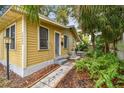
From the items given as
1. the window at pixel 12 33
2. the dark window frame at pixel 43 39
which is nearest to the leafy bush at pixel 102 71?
the dark window frame at pixel 43 39

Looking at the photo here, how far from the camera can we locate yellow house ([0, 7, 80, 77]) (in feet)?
14.6

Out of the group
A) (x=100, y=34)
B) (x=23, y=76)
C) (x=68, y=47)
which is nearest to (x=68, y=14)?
(x=100, y=34)

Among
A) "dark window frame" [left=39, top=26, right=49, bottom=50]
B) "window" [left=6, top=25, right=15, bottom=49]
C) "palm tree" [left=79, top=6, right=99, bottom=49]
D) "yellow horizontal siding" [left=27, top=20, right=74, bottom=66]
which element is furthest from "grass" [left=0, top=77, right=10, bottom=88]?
"palm tree" [left=79, top=6, right=99, bottom=49]

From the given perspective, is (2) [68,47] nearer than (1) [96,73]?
No

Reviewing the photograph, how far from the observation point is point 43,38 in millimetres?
5379

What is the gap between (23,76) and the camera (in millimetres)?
4426

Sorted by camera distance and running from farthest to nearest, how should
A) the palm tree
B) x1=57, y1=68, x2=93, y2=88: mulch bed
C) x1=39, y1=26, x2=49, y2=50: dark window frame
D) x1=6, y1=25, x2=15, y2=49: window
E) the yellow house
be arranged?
x1=39, y1=26, x2=49, y2=50: dark window frame
x1=6, y1=25, x2=15, y2=49: window
the yellow house
x1=57, y1=68, x2=93, y2=88: mulch bed
the palm tree

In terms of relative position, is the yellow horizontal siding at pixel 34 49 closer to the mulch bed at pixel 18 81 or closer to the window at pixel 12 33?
the mulch bed at pixel 18 81

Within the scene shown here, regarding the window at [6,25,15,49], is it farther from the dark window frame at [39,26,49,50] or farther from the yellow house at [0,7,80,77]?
the dark window frame at [39,26,49,50]

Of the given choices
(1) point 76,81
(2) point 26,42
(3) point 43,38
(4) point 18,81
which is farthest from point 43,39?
(1) point 76,81

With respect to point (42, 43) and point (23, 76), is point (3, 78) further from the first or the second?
point (42, 43)

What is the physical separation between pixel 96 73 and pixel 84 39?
5.93 ft

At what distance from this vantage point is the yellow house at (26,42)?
4465 mm
